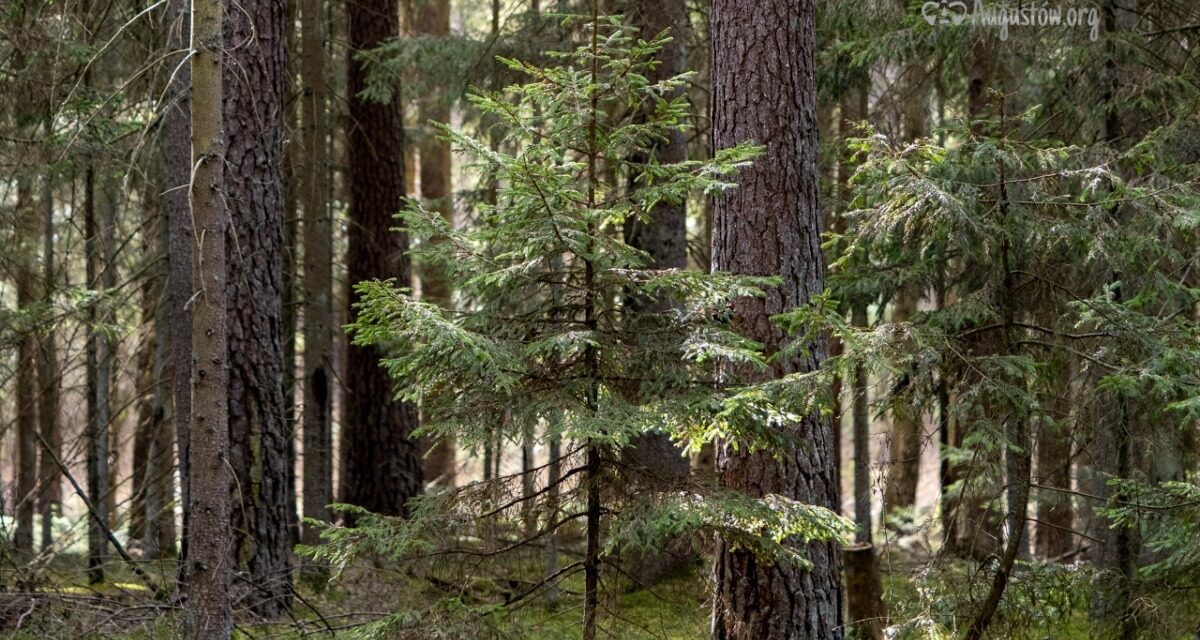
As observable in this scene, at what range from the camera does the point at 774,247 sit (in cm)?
565

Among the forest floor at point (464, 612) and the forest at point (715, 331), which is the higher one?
the forest at point (715, 331)

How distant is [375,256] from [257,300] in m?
3.78

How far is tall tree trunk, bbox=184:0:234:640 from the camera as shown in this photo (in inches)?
203

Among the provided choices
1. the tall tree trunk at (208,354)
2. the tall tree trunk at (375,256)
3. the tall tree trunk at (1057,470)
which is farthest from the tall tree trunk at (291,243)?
the tall tree trunk at (1057,470)

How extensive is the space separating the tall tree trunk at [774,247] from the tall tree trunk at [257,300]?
3631 millimetres

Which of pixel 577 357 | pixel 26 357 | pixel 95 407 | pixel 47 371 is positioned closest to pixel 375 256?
pixel 95 407

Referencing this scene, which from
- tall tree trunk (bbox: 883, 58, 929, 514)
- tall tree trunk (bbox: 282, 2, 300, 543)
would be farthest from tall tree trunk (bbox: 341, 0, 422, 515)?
tall tree trunk (bbox: 883, 58, 929, 514)

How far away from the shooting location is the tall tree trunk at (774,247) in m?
5.50

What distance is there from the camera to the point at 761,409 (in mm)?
4387

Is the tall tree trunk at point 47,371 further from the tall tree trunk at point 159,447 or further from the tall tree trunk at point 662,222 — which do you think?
the tall tree trunk at point 662,222

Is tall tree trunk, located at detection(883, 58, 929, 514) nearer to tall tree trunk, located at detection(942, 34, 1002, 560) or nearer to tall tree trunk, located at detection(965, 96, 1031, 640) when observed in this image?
tall tree trunk, located at detection(942, 34, 1002, 560)

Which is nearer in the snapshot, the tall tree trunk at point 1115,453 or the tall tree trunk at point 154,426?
the tall tree trunk at point 1115,453

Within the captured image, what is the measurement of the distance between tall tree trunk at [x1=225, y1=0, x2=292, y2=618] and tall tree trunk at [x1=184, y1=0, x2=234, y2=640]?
2074mm

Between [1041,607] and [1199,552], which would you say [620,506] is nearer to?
[1041,607]
